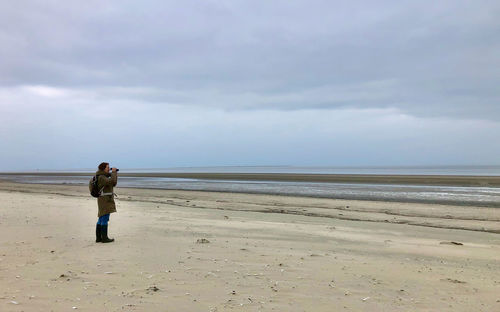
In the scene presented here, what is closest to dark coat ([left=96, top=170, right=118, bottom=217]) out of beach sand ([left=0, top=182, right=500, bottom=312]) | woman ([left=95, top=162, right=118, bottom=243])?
woman ([left=95, top=162, right=118, bottom=243])

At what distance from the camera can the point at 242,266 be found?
22.3ft

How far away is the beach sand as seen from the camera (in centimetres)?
507

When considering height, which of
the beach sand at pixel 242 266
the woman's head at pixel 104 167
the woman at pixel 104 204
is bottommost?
the beach sand at pixel 242 266

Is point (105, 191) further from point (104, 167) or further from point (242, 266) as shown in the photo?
point (242, 266)

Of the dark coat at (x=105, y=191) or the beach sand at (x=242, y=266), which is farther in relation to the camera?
the dark coat at (x=105, y=191)

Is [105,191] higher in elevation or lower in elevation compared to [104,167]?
lower

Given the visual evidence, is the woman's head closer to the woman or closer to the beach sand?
the woman

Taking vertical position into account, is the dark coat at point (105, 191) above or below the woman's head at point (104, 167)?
below

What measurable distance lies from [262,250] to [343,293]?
9.61 ft

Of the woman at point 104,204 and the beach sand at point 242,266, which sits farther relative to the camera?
the woman at point 104,204

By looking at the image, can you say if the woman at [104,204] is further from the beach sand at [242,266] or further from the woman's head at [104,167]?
the beach sand at [242,266]

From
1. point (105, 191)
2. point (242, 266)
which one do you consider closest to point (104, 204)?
point (105, 191)

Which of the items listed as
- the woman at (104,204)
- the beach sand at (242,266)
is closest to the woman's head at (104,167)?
the woman at (104,204)

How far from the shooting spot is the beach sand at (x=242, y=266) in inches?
200
